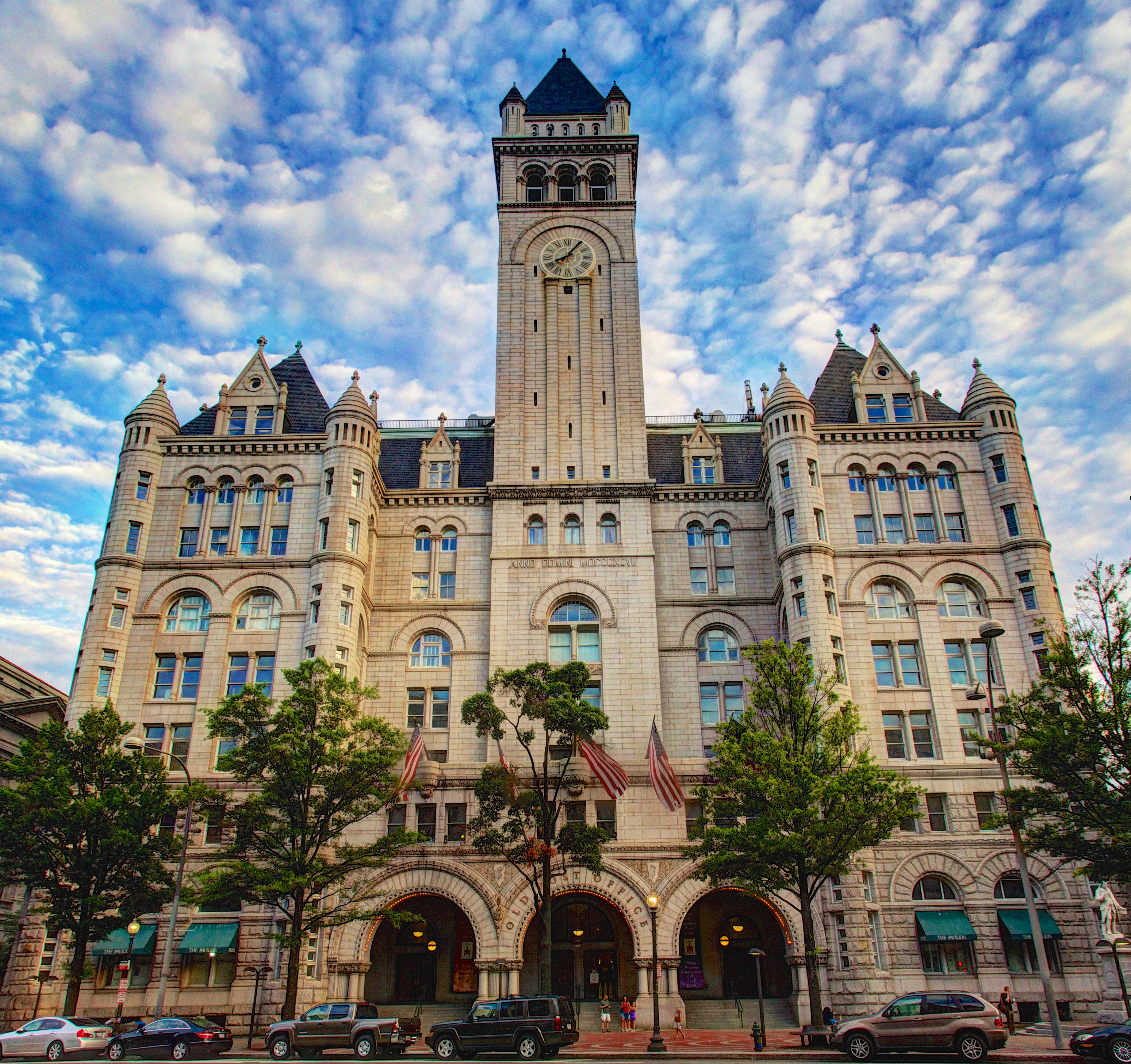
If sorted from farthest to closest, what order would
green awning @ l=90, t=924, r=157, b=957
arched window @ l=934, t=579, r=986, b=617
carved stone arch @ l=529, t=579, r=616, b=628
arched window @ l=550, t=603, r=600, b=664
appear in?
carved stone arch @ l=529, t=579, r=616, b=628 < arched window @ l=550, t=603, r=600, b=664 < arched window @ l=934, t=579, r=986, b=617 < green awning @ l=90, t=924, r=157, b=957

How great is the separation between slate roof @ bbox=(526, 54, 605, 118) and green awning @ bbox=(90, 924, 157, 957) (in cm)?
5403

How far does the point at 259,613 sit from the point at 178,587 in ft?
15.1

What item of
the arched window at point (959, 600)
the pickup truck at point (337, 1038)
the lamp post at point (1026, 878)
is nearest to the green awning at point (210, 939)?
the pickup truck at point (337, 1038)

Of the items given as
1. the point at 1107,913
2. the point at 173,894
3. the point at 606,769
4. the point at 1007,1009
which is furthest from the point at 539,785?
the point at 1107,913

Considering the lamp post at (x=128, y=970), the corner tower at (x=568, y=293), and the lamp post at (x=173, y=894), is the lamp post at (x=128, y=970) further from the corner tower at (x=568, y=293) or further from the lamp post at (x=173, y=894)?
the corner tower at (x=568, y=293)

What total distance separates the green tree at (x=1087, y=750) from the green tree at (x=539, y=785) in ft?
50.4

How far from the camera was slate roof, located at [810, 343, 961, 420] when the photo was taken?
52094 mm

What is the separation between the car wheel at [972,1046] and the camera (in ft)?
78.3

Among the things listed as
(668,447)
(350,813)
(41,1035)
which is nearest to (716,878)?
(350,813)

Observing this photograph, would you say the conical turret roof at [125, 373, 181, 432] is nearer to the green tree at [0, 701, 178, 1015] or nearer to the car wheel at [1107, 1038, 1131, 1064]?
the green tree at [0, 701, 178, 1015]

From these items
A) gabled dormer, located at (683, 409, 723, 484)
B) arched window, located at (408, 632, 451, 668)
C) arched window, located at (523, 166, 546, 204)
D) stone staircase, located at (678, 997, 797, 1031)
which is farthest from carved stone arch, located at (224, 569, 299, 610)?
arched window, located at (523, 166, 546, 204)

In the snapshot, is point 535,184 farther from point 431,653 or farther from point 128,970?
point 128,970

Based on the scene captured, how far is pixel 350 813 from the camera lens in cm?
3678

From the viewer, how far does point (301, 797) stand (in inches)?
1432
